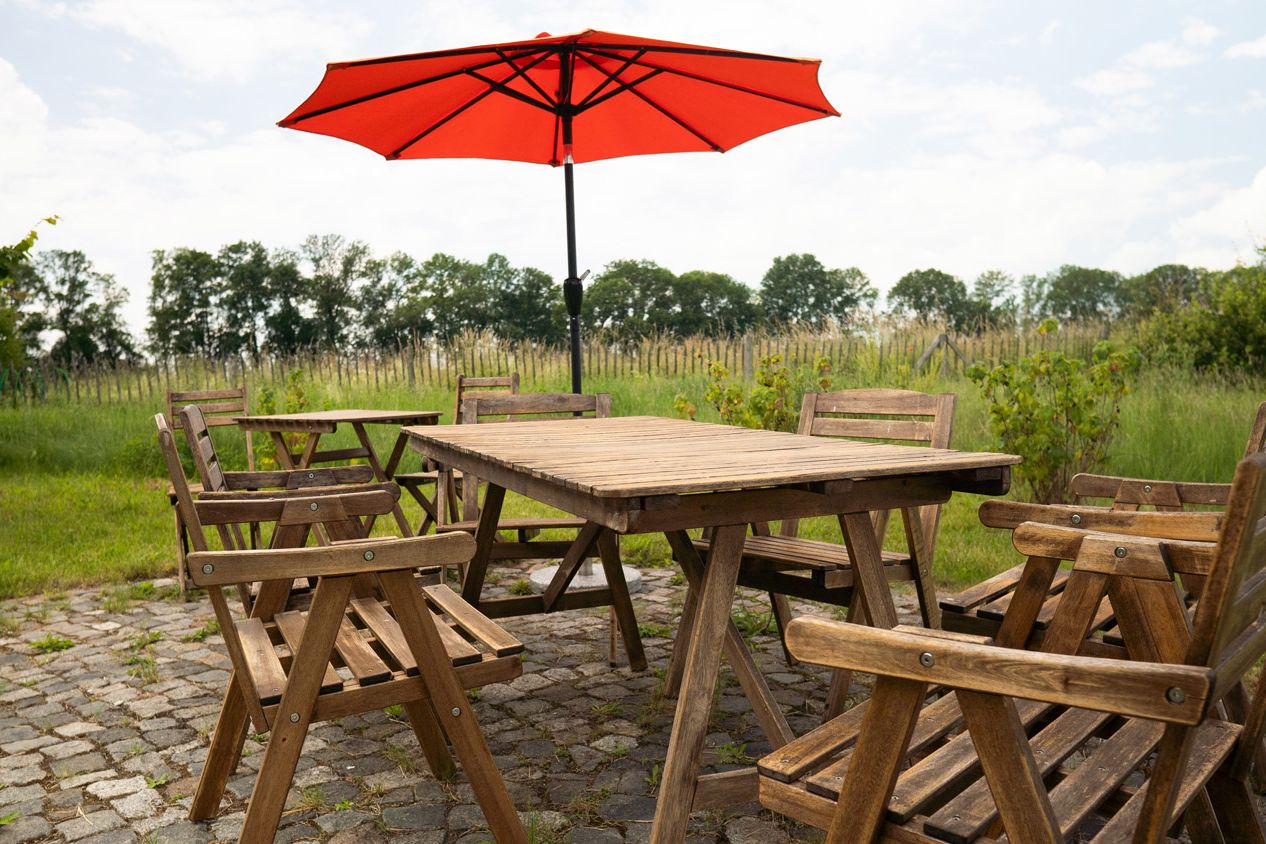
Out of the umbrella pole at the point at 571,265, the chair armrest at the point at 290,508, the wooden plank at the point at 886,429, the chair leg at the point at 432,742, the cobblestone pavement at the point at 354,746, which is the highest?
the umbrella pole at the point at 571,265

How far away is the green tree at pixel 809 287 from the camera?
52188 mm

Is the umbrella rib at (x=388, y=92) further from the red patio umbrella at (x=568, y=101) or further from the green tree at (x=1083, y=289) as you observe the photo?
the green tree at (x=1083, y=289)

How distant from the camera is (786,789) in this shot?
1.59 meters

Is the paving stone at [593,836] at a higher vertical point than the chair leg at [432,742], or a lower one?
lower

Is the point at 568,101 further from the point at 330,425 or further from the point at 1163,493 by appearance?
the point at 1163,493

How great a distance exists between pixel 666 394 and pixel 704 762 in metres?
10.1

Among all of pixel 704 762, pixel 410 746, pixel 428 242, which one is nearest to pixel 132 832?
pixel 410 746

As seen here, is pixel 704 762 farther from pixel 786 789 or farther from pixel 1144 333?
pixel 1144 333

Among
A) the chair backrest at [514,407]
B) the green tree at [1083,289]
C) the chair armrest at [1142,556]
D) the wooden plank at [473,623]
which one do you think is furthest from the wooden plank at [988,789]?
the green tree at [1083,289]

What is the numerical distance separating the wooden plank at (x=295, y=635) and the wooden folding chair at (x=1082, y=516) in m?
1.49

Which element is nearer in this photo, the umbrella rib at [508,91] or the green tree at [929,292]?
the umbrella rib at [508,91]

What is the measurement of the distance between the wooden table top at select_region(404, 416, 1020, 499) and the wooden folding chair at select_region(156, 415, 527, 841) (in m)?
0.38

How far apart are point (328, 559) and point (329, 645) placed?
0.23 metres

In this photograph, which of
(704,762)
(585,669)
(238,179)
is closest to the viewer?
(704,762)
